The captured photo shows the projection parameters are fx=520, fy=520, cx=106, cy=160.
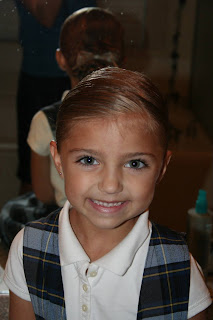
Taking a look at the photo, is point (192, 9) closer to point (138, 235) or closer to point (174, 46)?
point (174, 46)

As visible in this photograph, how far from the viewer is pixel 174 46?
86cm

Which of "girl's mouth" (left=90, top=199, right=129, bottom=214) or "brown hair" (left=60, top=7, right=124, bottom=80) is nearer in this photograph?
"girl's mouth" (left=90, top=199, right=129, bottom=214)

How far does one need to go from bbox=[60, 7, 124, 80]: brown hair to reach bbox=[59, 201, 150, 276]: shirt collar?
0.28 metres

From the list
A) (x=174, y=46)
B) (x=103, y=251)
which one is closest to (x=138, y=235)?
(x=103, y=251)

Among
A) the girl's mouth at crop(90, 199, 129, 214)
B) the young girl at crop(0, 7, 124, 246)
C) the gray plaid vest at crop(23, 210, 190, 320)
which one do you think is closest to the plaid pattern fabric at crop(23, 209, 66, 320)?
the gray plaid vest at crop(23, 210, 190, 320)

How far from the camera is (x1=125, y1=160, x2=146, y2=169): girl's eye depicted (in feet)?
1.69

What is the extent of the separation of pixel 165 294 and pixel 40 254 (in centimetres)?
15

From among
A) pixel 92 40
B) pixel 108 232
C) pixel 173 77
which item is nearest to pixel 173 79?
pixel 173 77

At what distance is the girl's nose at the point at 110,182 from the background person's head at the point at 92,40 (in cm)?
30

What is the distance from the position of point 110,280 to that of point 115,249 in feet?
0.11

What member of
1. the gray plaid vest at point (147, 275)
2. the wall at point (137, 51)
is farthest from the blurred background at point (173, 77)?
the gray plaid vest at point (147, 275)

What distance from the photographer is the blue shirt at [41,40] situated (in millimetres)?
785

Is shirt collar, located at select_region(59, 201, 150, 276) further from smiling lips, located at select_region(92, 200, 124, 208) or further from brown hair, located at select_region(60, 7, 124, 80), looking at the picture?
brown hair, located at select_region(60, 7, 124, 80)

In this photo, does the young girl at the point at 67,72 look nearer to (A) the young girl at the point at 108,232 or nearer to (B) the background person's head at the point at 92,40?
(B) the background person's head at the point at 92,40
